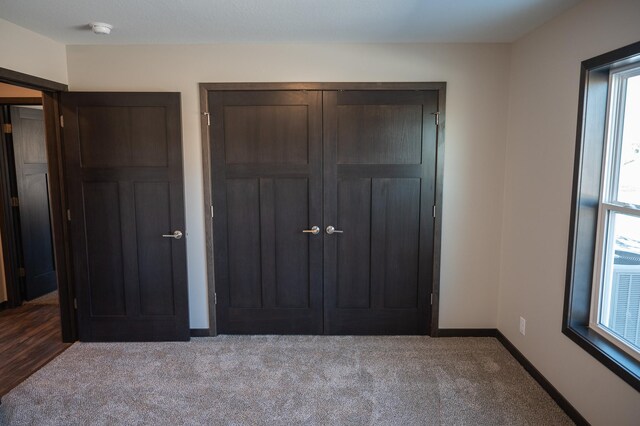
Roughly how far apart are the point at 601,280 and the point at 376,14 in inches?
82.8

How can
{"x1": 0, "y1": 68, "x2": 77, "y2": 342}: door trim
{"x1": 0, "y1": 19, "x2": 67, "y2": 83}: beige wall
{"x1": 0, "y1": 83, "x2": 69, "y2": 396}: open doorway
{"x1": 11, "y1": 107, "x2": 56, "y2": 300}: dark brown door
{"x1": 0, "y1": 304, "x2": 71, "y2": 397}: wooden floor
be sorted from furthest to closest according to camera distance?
{"x1": 11, "y1": 107, "x2": 56, "y2": 300}: dark brown door < {"x1": 0, "y1": 83, "x2": 69, "y2": 396}: open doorway < {"x1": 0, "y1": 68, "x2": 77, "y2": 342}: door trim < {"x1": 0, "y1": 304, "x2": 71, "y2": 397}: wooden floor < {"x1": 0, "y1": 19, "x2": 67, "y2": 83}: beige wall

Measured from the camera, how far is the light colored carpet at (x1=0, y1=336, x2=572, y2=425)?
2396 millimetres

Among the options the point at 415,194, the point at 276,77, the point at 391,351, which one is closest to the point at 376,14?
the point at 276,77

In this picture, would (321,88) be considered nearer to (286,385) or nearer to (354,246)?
(354,246)

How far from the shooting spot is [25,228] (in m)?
4.28

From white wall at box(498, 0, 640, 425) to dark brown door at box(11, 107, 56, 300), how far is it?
190 inches

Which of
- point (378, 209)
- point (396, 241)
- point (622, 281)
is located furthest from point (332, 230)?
point (622, 281)

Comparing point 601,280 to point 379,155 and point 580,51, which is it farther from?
point 379,155

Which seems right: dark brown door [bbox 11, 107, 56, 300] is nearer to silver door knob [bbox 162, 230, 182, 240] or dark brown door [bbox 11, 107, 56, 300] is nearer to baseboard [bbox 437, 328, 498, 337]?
silver door knob [bbox 162, 230, 182, 240]

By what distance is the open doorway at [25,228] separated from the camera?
3873mm

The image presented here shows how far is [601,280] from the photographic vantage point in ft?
7.55

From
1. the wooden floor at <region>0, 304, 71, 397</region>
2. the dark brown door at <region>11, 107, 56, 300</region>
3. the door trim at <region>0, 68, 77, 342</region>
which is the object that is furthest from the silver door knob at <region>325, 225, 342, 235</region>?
the dark brown door at <region>11, 107, 56, 300</region>

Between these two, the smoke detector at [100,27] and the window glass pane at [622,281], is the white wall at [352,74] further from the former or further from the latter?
the window glass pane at [622,281]

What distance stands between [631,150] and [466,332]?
1.97 meters
